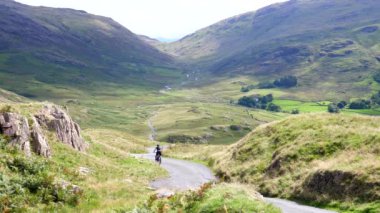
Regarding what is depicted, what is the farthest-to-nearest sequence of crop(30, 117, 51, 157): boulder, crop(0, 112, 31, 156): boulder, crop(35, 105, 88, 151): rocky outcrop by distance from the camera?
1. crop(35, 105, 88, 151): rocky outcrop
2. crop(30, 117, 51, 157): boulder
3. crop(0, 112, 31, 156): boulder

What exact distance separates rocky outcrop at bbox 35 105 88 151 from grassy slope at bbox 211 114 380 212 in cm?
1756

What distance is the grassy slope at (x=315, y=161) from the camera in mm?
30781

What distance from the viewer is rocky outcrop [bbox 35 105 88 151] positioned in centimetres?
4144

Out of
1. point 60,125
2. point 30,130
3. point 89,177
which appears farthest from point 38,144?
point 60,125

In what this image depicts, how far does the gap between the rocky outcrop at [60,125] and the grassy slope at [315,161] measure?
57.6 feet

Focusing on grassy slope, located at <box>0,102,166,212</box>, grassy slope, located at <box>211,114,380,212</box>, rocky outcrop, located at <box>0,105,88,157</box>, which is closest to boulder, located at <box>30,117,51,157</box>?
rocky outcrop, located at <box>0,105,88,157</box>

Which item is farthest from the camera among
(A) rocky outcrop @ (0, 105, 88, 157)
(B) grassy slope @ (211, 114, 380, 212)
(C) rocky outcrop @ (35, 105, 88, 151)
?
(C) rocky outcrop @ (35, 105, 88, 151)

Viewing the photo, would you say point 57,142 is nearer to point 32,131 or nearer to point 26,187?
point 32,131

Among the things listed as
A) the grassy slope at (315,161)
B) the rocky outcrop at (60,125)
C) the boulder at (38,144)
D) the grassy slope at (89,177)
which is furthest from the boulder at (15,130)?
the grassy slope at (315,161)

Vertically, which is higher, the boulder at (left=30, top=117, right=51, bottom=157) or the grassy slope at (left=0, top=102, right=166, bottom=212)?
the boulder at (left=30, top=117, right=51, bottom=157)

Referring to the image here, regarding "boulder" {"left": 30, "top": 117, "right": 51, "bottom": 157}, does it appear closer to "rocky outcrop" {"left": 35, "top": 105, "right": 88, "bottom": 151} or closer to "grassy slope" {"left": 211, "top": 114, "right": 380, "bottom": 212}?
"rocky outcrop" {"left": 35, "top": 105, "right": 88, "bottom": 151}

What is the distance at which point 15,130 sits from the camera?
30.1 metres

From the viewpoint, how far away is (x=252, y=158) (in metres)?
50.3

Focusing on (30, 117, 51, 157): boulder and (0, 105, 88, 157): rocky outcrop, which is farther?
(30, 117, 51, 157): boulder
